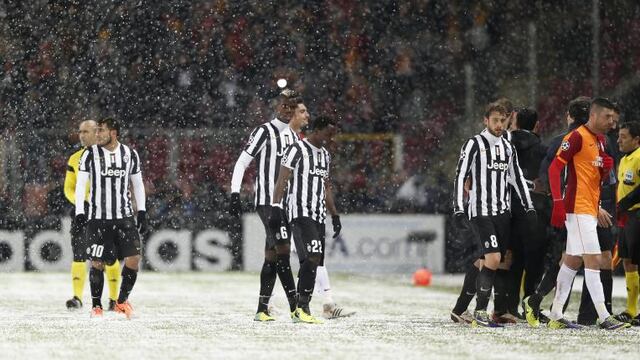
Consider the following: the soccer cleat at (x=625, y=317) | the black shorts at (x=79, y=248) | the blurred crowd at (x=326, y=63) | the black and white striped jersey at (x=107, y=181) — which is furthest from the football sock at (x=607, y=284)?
the blurred crowd at (x=326, y=63)

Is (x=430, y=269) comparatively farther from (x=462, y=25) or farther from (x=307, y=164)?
(x=307, y=164)

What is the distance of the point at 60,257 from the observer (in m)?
20.6

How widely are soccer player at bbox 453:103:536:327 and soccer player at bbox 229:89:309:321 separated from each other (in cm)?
142

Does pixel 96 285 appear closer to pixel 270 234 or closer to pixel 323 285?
pixel 270 234

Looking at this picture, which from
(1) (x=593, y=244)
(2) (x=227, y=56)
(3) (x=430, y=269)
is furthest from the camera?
(2) (x=227, y=56)

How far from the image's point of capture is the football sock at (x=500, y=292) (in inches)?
413

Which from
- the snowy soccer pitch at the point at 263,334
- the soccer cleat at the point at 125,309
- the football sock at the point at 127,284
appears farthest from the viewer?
the football sock at the point at 127,284

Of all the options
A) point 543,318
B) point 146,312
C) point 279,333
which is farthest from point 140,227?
point 543,318

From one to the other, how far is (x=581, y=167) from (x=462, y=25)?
15967 mm

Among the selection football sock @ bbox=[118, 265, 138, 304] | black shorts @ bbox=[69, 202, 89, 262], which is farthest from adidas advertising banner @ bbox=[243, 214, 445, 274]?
football sock @ bbox=[118, 265, 138, 304]

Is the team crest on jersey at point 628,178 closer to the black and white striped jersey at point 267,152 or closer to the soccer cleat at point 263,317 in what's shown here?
the black and white striped jersey at point 267,152

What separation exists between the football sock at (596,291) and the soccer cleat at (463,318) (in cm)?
98

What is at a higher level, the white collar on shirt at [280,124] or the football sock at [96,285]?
the white collar on shirt at [280,124]

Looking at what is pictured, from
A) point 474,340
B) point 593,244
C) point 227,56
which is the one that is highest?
point 227,56
